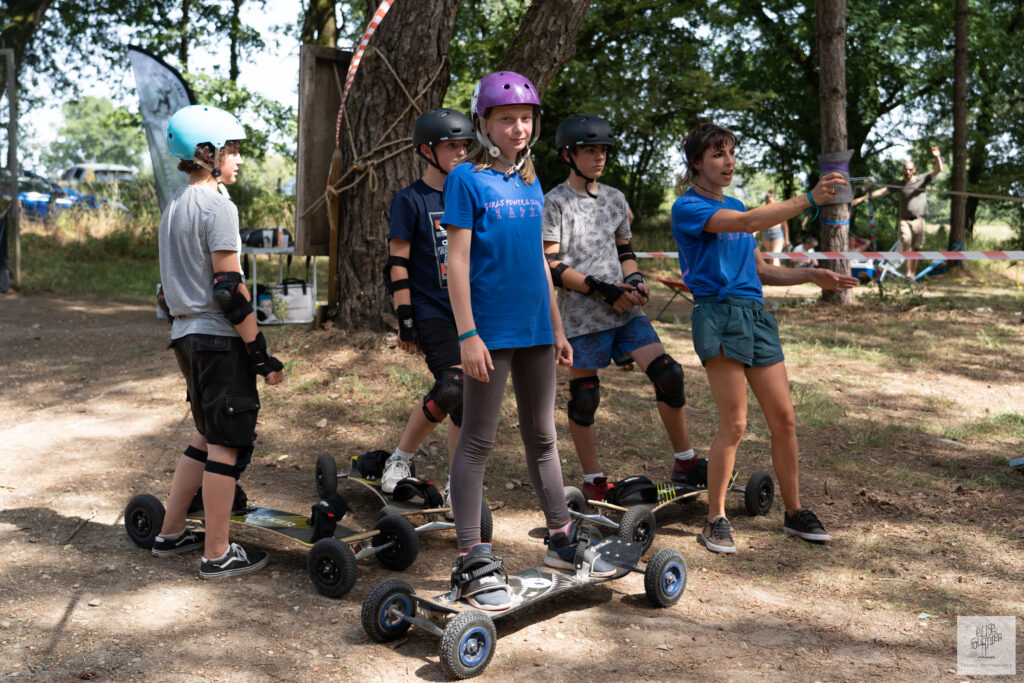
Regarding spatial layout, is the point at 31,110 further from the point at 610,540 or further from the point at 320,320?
the point at 610,540

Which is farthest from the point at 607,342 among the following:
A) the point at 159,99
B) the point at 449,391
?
the point at 159,99

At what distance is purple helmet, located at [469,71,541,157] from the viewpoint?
296 centimetres

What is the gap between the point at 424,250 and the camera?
13.6ft

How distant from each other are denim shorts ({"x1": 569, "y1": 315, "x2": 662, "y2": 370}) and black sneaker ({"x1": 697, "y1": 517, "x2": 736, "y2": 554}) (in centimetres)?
90

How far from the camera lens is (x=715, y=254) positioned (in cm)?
386

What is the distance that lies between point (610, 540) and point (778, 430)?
1.00m

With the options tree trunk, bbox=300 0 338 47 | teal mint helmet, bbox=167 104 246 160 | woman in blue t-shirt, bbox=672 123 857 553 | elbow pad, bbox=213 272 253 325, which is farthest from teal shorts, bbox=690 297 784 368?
tree trunk, bbox=300 0 338 47

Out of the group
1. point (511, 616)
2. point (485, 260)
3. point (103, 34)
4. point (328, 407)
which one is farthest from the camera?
point (103, 34)

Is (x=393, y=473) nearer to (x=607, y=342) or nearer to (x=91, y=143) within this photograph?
(x=607, y=342)

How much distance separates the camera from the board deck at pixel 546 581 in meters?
2.94

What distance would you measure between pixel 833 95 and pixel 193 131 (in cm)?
940

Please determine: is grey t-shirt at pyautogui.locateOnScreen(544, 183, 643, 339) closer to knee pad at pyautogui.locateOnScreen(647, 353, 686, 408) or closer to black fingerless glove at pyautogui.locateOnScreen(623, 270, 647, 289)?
black fingerless glove at pyautogui.locateOnScreen(623, 270, 647, 289)

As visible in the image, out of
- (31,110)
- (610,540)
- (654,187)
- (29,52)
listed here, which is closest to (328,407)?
(610,540)

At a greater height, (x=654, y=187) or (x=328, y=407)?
(x=654, y=187)
